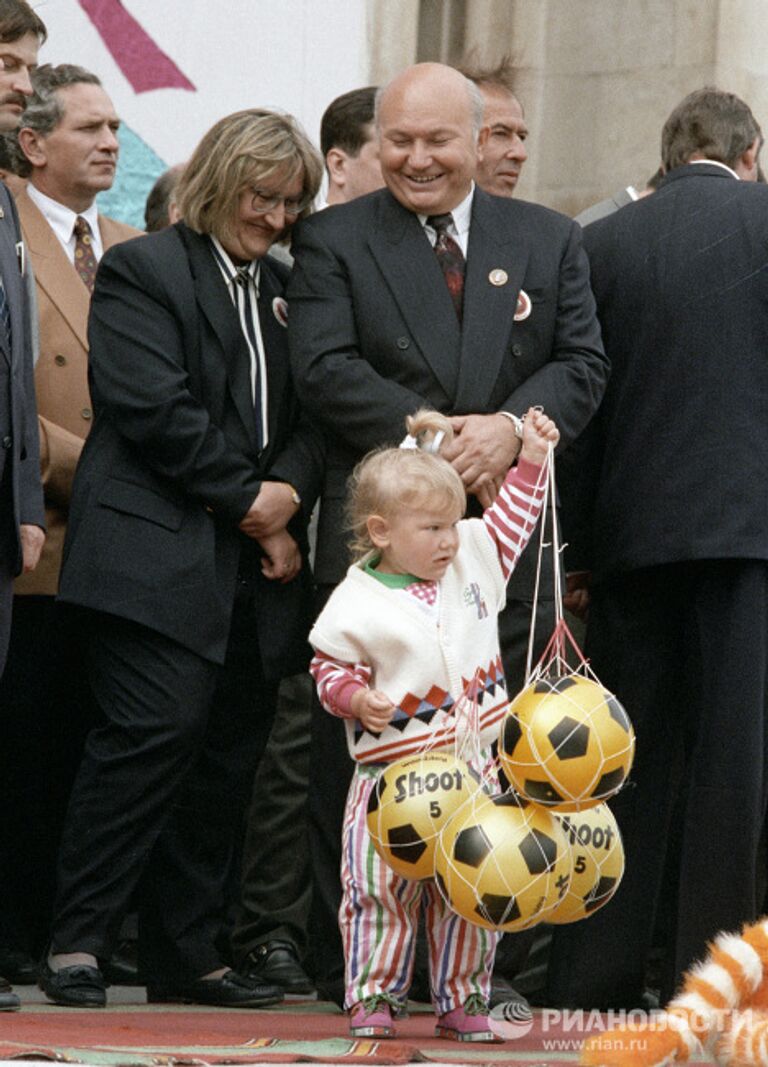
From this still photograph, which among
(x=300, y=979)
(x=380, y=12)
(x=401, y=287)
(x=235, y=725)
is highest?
(x=380, y=12)

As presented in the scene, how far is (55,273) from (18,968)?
206 cm

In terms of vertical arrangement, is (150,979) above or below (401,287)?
below

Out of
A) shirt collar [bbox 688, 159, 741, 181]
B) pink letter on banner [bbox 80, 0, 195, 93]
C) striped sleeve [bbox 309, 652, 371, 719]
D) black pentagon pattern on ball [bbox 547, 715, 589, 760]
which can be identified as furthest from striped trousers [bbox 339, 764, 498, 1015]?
pink letter on banner [bbox 80, 0, 195, 93]

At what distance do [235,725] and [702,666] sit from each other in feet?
4.26

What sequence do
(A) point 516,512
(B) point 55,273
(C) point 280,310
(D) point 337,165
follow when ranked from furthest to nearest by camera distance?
(D) point 337,165, (B) point 55,273, (C) point 280,310, (A) point 516,512

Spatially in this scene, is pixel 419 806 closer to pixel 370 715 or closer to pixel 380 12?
pixel 370 715

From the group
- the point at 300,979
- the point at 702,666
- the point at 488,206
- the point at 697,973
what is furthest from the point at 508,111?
the point at 697,973

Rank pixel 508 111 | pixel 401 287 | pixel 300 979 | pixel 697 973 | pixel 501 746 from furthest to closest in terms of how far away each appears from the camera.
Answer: pixel 508 111, pixel 300 979, pixel 401 287, pixel 501 746, pixel 697 973

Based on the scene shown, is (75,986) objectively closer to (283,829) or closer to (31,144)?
(283,829)

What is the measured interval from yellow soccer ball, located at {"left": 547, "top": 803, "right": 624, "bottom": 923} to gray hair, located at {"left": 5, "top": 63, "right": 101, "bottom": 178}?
325 centimetres

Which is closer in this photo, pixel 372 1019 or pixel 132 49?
pixel 372 1019

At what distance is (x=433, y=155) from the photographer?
6.32 metres

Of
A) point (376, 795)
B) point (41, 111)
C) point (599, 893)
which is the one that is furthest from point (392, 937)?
point (41, 111)

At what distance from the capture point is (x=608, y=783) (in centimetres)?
504
